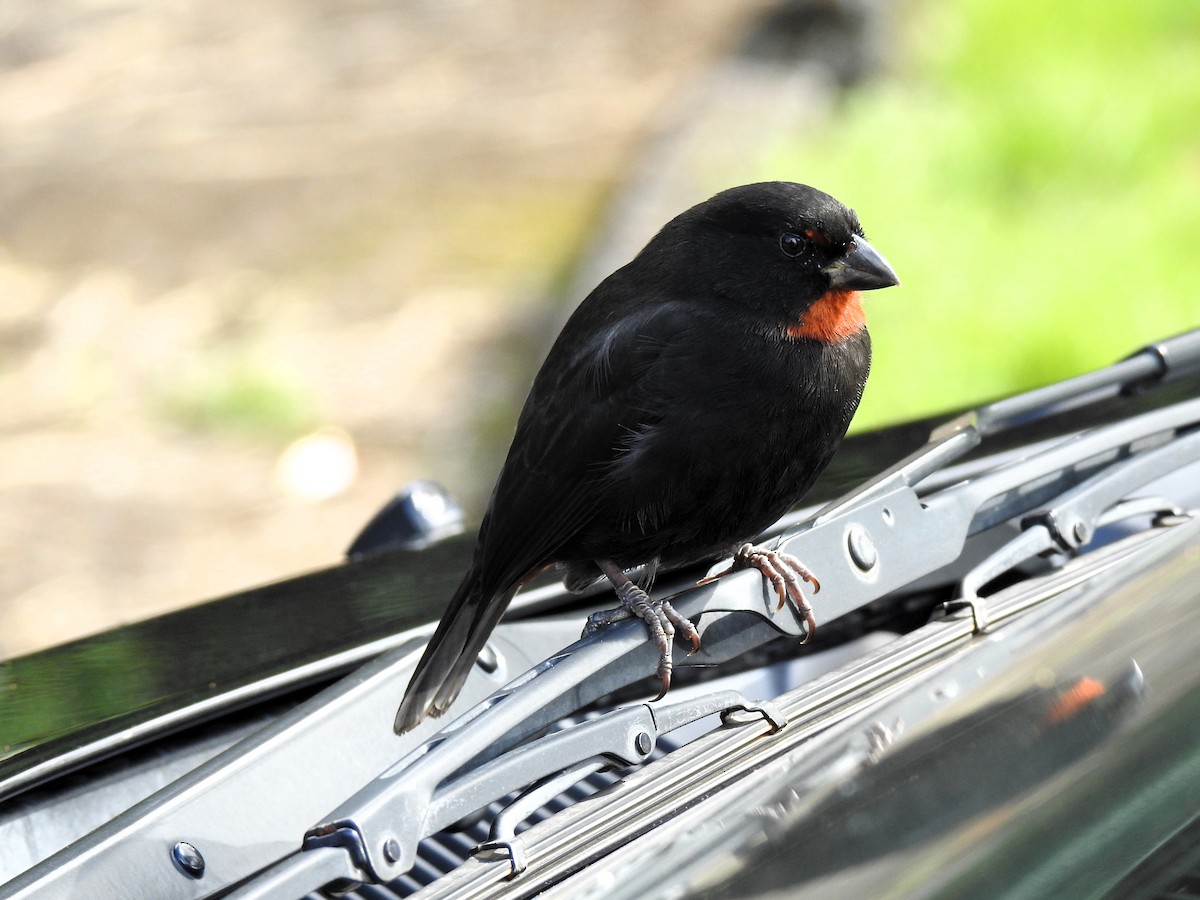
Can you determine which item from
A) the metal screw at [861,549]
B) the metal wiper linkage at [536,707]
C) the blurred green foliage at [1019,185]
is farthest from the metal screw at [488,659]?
the blurred green foliage at [1019,185]

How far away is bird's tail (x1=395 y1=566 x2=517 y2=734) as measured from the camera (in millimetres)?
2268

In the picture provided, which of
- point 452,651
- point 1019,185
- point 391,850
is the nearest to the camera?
point 391,850

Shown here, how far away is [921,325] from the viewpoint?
6.75 meters

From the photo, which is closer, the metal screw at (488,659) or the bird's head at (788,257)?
the metal screw at (488,659)

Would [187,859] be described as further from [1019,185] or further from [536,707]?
[1019,185]

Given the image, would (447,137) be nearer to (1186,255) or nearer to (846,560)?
(1186,255)

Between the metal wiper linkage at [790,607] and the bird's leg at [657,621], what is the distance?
18mm

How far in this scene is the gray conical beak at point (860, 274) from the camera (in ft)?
9.55

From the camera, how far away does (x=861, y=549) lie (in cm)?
228

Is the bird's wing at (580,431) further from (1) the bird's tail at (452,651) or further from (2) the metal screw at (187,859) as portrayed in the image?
(2) the metal screw at (187,859)

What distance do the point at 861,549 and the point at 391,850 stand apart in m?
0.84

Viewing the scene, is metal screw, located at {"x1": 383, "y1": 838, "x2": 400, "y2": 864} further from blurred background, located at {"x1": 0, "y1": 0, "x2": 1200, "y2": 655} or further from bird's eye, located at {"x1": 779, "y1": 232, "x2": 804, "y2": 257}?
blurred background, located at {"x1": 0, "y1": 0, "x2": 1200, "y2": 655}

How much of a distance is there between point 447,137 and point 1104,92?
4108mm

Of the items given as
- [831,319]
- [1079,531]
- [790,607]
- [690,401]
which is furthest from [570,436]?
[1079,531]
